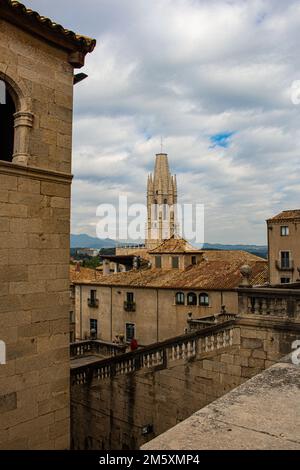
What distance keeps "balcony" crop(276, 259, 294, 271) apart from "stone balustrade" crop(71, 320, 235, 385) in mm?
25231

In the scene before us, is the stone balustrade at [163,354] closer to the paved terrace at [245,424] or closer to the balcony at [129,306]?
the paved terrace at [245,424]

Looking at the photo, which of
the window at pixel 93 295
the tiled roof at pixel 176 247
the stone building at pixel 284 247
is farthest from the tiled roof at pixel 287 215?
the window at pixel 93 295

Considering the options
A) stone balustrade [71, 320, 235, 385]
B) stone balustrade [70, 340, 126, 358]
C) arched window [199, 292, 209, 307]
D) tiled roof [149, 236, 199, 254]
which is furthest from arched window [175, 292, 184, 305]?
stone balustrade [71, 320, 235, 385]

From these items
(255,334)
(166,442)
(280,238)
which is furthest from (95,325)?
(166,442)

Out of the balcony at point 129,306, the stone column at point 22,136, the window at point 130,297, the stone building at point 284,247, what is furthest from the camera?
the window at point 130,297

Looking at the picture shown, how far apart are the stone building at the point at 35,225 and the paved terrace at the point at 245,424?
4.82 meters

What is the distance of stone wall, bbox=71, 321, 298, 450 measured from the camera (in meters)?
10.3

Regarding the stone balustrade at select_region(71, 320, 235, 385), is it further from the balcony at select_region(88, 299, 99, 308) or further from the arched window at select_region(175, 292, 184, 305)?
the balcony at select_region(88, 299, 99, 308)

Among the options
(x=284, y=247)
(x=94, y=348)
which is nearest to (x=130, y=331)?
(x=284, y=247)

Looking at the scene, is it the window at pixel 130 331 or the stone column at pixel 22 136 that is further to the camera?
the window at pixel 130 331

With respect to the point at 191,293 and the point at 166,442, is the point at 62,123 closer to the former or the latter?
the point at 166,442

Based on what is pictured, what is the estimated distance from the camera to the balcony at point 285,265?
113ft

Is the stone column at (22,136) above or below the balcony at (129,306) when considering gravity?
above

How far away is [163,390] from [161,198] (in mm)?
124718
